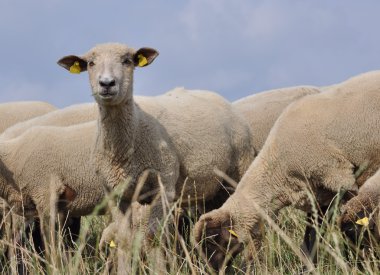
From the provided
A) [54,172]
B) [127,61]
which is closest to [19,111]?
[54,172]

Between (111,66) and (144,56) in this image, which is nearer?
(111,66)

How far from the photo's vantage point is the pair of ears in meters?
6.88

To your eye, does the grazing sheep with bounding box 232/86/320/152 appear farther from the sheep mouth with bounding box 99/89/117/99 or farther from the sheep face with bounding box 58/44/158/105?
the sheep mouth with bounding box 99/89/117/99

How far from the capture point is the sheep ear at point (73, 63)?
692 centimetres

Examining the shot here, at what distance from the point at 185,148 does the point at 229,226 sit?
1.17 m

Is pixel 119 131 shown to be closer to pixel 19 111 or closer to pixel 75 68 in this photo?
pixel 75 68

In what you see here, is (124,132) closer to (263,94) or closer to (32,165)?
(32,165)

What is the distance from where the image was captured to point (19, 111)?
12.8m

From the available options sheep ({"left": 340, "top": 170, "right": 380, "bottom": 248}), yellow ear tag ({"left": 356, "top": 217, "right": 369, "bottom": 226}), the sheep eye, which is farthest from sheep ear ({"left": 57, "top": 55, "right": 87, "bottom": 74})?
yellow ear tag ({"left": 356, "top": 217, "right": 369, "bottom": 226})

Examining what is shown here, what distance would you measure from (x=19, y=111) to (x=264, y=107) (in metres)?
4.73

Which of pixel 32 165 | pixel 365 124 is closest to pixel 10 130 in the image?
pixel 32 165

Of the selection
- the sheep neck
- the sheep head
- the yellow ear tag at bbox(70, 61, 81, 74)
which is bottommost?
the sheep head

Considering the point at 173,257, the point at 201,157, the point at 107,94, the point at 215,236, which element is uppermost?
the point at 107,94

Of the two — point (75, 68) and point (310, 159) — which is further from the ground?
point (75, 68)
